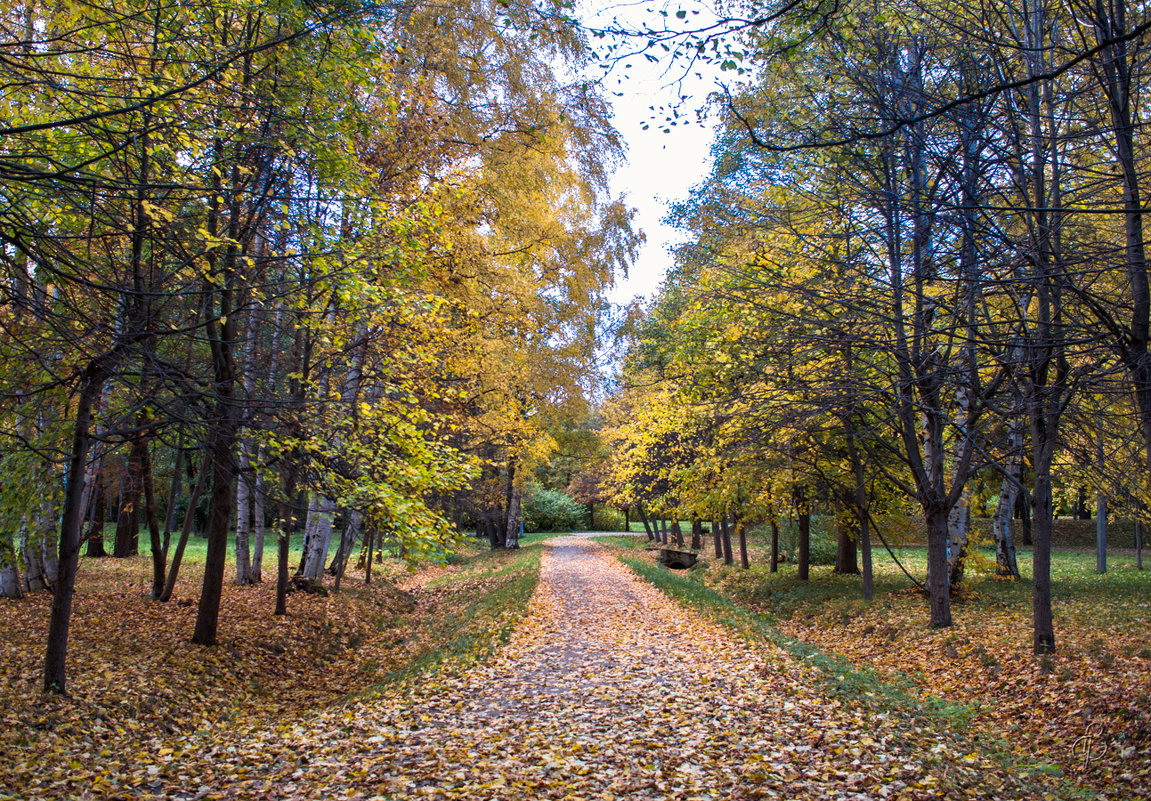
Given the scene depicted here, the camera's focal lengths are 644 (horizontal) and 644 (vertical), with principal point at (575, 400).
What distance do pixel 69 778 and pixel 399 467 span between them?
3.62 meters

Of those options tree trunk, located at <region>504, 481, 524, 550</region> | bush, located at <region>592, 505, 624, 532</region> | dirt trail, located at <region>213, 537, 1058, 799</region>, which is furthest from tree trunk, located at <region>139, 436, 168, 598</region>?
bush, located at <region>592, 505, 624, 532</region>

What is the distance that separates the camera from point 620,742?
17.4 feet

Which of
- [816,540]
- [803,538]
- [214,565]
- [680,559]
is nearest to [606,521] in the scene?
[816,540]

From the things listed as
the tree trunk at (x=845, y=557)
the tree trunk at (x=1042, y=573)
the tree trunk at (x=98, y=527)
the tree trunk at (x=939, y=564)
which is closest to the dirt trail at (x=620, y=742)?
the tree trunk at (x=1042, y=573)

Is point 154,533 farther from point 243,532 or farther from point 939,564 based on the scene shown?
point 939,564

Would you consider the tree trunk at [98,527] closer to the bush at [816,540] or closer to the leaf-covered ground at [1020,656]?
the leaf-covered ground at [1020,656]

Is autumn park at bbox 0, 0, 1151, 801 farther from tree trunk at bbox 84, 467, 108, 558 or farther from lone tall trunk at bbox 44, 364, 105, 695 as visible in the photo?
tree trunk at bbox 84, 467, 108, 558

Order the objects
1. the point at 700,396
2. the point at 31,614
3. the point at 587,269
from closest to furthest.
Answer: the point at 31,614 < the point at 700,396 < the point at 587,269

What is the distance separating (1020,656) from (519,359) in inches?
421

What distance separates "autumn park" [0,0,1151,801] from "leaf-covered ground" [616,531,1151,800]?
0.07 meters

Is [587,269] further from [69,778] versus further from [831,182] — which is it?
[69,778]

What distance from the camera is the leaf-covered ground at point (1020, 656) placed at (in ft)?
17.6

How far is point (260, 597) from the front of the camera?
39.5 feet

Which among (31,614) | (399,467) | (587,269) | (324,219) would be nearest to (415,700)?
(399,467)
